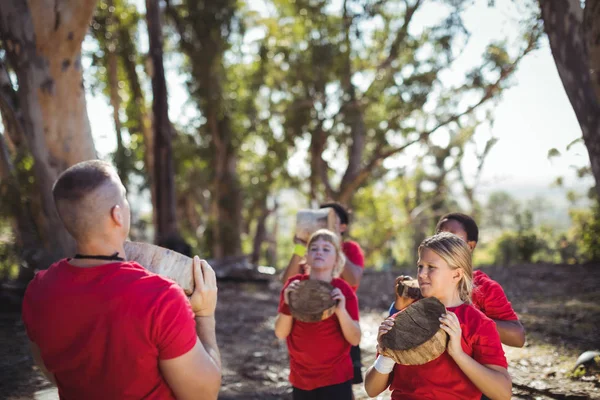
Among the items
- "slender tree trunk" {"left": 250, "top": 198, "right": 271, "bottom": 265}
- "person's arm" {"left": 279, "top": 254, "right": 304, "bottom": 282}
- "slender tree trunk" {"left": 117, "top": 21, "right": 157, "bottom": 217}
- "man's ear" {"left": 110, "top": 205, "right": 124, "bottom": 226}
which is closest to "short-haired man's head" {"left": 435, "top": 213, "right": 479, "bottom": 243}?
"person's arm" {"left": 279, "top": 254, "right": 304, "bottom": 282}

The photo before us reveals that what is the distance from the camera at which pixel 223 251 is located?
17609 mm

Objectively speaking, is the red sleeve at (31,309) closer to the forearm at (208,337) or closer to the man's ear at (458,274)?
the forearm at (208,337)

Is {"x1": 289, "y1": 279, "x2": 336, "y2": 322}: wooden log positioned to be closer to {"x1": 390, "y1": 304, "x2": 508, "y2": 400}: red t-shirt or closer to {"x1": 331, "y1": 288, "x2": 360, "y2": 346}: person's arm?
{"x1": 331, "y1": 288, "x2": 360, "y2": 346}: person's arm

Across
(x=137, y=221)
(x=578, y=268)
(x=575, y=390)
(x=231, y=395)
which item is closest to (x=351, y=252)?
(x=231, y=395)

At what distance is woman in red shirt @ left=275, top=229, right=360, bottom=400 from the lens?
3.21 meters

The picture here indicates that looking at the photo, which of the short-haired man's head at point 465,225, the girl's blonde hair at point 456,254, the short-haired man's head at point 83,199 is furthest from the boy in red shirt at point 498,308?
the short-haired man's head at point 83,199

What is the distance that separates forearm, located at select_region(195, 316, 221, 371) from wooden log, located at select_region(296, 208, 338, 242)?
239 cm

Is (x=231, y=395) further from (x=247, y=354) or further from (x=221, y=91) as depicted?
(x=221, y=91)

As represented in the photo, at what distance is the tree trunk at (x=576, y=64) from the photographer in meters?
3.91

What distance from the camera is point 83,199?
5.86ft

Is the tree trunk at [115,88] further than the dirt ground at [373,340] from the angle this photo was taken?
Yes

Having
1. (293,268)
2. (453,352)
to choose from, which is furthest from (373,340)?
(453,352)

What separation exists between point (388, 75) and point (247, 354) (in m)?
12.6

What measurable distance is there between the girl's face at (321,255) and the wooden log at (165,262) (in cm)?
151
